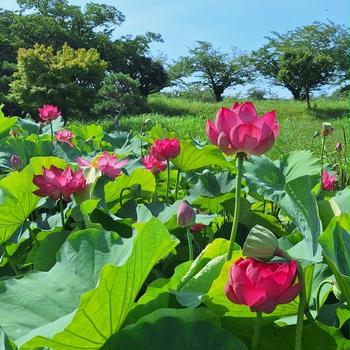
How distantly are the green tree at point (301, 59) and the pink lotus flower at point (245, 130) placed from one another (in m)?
17.8

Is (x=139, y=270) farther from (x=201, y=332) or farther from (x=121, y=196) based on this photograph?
(x=121, y=196)

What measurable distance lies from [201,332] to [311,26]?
2231 centimetres

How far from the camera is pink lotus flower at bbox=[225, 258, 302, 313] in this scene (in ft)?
1.35

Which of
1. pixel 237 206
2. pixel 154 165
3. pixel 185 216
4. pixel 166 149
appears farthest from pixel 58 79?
pixel 237 206

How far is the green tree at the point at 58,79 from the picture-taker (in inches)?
532

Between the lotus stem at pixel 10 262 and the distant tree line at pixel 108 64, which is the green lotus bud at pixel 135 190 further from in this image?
the distant tree line at pixel 108 64

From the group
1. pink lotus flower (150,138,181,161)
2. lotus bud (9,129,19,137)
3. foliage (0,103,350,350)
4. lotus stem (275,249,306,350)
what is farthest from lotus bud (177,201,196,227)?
lotus bud (9,129,19,137)

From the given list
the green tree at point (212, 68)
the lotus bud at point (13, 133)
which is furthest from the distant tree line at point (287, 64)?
the lotus bud at point (13, 133)

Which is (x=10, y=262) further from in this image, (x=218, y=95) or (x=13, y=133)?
(x=218, y=95)

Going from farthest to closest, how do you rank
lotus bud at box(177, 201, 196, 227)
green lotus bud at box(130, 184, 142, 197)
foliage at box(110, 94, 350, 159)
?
foliage at box(110, 94, 350, 159) < green lotus bud at box(130, 184, 142, 197) < lotus bud at box(177, 201, 196, 227)

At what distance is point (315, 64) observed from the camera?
17953 millimetres

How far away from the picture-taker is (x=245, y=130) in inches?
25.4

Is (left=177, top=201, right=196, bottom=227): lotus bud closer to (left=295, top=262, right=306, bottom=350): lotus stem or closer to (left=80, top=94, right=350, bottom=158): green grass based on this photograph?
(left=295, top=262, right=306, bottom=350): lotus stem

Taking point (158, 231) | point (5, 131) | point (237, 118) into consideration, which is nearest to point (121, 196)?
point (237, 118)
